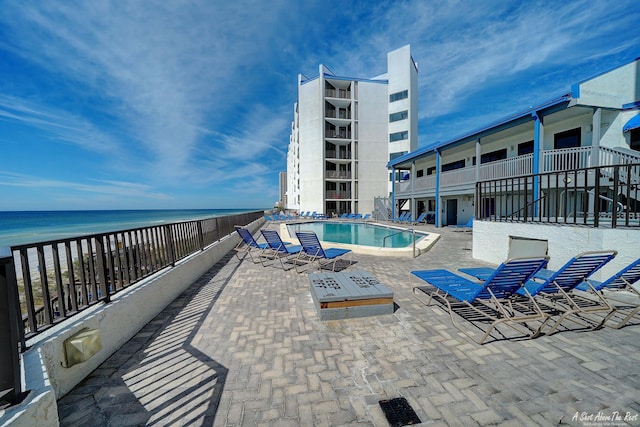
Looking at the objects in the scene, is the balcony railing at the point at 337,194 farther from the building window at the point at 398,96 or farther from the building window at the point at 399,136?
the building window at the point at 398,96

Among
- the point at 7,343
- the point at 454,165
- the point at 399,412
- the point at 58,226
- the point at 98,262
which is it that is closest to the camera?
the point at 7,343

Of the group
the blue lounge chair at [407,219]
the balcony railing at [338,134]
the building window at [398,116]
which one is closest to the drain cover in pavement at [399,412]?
the blue lounge chair at [407,219]

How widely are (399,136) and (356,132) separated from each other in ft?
17.9

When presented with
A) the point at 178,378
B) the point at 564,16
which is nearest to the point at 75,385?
the point at 178,378

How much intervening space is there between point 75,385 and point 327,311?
8.89 ft

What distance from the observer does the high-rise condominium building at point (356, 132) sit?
1185 inches

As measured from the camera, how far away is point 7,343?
143 cm

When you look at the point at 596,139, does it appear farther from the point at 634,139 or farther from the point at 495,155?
the point at 495,155

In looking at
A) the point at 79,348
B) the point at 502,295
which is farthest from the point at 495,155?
the point at 79,348

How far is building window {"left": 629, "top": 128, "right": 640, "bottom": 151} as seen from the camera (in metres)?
9.59

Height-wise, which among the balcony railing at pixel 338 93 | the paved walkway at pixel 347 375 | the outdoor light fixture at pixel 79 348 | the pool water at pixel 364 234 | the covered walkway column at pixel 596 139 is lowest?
the pool water at pixel 364 234

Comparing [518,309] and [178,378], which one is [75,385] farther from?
[518,309]

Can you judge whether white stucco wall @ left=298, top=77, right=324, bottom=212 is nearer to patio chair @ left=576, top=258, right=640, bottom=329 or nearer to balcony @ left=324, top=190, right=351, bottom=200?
balcony @ left=324, top=190, right=351, bottom=200

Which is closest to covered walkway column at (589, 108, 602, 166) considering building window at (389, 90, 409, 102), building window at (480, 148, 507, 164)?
building window at (480, 148, 507, 164)
